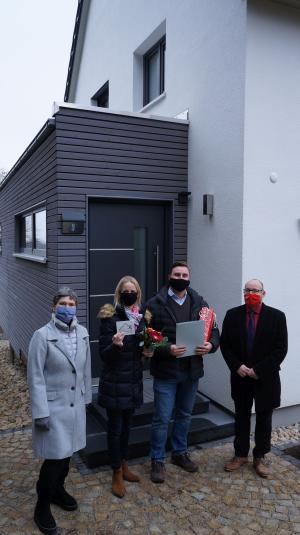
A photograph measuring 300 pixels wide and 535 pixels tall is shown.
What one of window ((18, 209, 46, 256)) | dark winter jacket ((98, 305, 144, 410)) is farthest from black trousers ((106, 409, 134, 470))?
window ((18, 209, 46, 256))

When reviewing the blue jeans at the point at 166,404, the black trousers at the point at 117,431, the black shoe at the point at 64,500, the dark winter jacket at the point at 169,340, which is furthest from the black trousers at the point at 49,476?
the dark winter jacket at the point at 169,340

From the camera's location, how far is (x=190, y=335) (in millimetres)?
3963

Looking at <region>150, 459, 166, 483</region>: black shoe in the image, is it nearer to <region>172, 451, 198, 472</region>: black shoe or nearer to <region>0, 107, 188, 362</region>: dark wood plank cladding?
<region>172, 451, 198, 472</region>: black shoe

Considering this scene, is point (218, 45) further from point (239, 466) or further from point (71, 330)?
point (239, 466)

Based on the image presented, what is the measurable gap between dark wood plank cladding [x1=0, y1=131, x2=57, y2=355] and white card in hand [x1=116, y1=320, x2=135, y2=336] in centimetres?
225

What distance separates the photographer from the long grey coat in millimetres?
3217

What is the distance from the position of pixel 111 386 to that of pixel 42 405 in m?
0.72

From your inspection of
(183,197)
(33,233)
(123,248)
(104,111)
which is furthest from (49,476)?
(33,233)

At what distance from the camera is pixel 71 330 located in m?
3.46

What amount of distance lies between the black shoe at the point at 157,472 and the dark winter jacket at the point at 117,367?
2.39 feet

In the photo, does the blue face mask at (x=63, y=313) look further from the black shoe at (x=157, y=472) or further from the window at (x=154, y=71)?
the window at (x=154, y=71)

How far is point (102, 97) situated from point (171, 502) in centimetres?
979

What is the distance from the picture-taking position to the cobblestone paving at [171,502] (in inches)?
134

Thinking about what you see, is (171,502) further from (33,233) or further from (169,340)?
(33,233)
